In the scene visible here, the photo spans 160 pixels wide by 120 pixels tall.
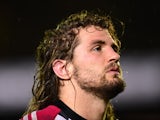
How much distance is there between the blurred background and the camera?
2.00 meters

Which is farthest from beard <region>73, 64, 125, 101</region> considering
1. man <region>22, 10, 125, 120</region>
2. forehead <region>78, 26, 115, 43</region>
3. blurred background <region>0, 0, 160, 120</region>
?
blurred background <region>0, 0, 160, 120</region>

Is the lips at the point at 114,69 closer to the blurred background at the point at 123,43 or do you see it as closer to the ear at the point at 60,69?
the ear at the point at 60,69

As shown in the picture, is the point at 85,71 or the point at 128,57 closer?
the point at 85,71

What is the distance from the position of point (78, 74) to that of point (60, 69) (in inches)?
3.0

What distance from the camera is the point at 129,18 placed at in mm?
1982

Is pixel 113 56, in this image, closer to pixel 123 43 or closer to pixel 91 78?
pixel 91 78

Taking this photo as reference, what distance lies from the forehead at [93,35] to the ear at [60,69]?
0.31ft

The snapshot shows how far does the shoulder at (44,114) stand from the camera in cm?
122

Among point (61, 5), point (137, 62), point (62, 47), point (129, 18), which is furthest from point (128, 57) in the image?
point (62, 47)

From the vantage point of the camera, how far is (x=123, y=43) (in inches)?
80.0

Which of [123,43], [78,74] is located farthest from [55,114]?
[123,43]

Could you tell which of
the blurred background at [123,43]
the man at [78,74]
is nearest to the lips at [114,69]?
the man at [78,74]

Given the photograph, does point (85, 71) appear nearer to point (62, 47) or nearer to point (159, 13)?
point (62, 47)

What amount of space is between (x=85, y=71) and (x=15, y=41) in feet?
2.90
